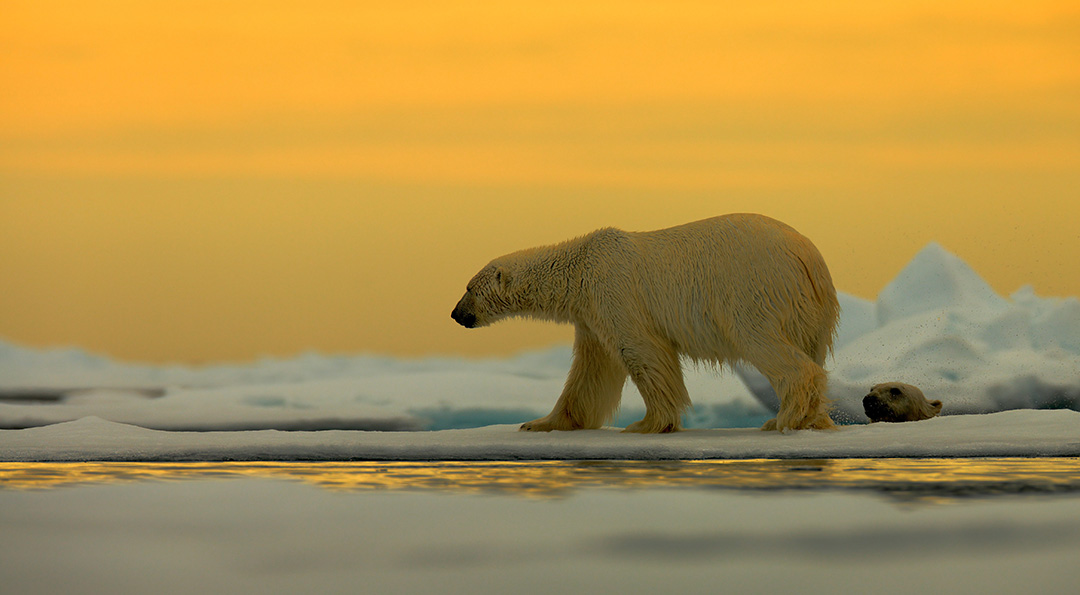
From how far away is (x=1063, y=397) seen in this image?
40.4ft

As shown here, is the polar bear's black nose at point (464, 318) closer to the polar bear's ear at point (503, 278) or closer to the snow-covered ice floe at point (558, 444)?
the polar bear's ear at point (503, 278)

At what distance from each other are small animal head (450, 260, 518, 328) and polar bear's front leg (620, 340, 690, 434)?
1.30 m

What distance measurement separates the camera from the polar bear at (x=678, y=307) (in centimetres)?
837

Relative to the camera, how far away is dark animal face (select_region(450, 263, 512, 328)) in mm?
9203

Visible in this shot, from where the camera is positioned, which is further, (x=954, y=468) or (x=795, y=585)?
(x=954, y=468)


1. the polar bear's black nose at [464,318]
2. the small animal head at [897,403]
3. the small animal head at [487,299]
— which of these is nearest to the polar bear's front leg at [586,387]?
the small animal head at [487,299]

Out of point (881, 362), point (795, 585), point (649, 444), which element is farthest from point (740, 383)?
point (795, 585)

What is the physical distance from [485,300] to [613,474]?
340 cm

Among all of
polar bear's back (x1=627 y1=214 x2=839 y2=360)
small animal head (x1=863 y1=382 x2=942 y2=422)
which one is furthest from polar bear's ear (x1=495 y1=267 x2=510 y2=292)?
small animal head (x1=863 y1=382 x2=942 y2=422)

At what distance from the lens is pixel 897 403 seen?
409 inches

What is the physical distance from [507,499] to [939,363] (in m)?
9.32

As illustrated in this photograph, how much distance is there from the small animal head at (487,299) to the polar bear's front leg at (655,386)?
4.26ft

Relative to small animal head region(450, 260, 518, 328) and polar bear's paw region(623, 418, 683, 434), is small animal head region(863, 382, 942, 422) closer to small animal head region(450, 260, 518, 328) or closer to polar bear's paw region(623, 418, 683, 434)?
polar bear's paw region(623, 418, 683, 434)

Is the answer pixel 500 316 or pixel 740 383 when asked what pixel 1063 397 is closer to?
pixel 740 383
